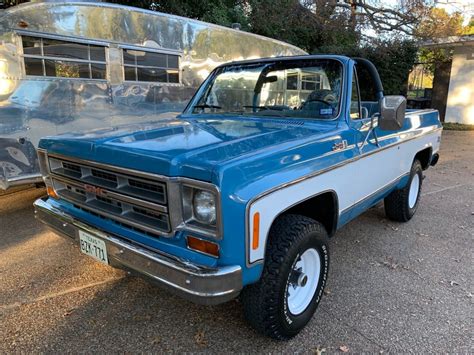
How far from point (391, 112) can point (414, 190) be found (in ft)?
7.97

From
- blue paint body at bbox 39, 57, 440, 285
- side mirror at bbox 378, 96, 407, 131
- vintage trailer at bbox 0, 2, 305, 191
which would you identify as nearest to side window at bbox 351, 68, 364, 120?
blue paint body at bbox 39, 57, 440, 285

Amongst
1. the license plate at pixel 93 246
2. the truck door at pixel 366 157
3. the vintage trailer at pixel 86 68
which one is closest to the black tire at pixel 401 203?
→ the truck door at pixel 366 157

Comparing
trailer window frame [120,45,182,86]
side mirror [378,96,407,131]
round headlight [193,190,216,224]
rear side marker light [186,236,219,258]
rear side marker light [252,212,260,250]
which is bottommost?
rear side marker light [186,236,219,258]

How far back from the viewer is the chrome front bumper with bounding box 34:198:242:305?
1.99 meters

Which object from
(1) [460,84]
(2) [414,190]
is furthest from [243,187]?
(1) [460,84]

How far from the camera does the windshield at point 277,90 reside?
3.29 meters

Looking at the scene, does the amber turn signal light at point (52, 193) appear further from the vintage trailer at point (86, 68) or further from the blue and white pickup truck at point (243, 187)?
the vintage trailer at point (86, 68)

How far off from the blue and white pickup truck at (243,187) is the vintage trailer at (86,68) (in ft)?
6.64

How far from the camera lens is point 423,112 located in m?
4.91

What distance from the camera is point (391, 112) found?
10.2ft

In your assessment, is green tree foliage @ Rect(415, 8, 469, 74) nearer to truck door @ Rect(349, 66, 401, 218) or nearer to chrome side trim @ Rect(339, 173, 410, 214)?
chrome side trim @ Rect(339, 173, 410, 214)

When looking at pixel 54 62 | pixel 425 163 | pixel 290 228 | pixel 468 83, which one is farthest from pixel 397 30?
pixel 290 228

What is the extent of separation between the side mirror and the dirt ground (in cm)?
139

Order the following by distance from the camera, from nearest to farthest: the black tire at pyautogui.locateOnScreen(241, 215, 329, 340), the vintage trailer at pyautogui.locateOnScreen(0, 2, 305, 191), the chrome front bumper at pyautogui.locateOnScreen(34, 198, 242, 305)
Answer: the chrome front bumper at pyautogui.locateOnScreen(34, 198, 242, 305)
the black tire at pyautogui.locateOnScreen(241, 215, 329, 340)
the vintage trailer at pyautogui.locateOnScreen(0, 2, 305, 191)
